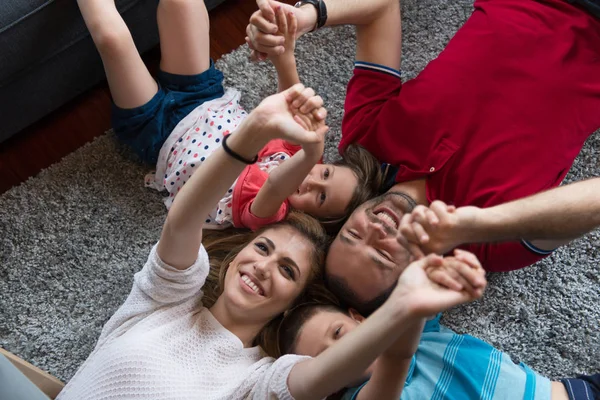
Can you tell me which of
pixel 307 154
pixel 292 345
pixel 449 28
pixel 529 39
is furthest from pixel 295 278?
pixel 449 28

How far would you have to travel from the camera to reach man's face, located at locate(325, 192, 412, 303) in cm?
114

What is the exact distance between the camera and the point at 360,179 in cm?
127

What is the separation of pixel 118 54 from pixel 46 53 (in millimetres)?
162

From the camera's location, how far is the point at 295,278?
1127 mm

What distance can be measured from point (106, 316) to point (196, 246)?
466 millimetres

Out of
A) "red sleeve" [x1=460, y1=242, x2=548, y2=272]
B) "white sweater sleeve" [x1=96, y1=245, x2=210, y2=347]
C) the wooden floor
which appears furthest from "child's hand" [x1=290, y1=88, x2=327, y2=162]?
the wooden floor

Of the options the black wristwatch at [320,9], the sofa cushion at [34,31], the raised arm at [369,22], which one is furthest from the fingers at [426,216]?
the sofa cushion at [34,31]

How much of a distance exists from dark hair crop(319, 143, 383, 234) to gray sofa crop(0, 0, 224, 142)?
64 cm

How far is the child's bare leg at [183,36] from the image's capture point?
135 centimetres

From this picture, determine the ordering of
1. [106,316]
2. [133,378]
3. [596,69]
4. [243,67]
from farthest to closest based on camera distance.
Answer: [243,67] → [106,316] → [596,69] → [133,378]

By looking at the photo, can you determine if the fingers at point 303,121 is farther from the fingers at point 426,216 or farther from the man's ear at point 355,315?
the man's ear at point 355,315

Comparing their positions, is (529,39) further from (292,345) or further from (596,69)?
(292,345)

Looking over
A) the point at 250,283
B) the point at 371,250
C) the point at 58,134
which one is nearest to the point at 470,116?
the point at 371,250

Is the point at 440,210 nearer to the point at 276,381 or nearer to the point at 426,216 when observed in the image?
the point at 426,216
